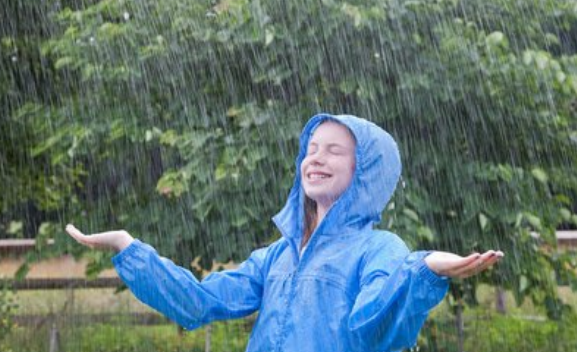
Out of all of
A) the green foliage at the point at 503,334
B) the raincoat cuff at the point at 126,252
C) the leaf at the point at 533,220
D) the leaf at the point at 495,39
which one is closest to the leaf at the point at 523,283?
the leaf at the point at 533,220

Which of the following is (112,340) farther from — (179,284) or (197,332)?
(179,284)

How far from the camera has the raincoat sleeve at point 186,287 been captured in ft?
11.7

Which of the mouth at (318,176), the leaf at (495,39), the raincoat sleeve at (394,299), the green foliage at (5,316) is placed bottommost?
the green foliage at (5,316)

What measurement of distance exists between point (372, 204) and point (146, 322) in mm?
6999

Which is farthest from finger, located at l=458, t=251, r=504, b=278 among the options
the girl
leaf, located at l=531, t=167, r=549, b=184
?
leaf, located at l=531, t=167, r=549, b=184

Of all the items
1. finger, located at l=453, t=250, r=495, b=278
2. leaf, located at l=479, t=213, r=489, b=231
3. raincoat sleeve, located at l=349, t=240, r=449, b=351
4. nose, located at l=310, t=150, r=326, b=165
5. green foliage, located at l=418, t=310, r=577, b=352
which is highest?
nose, located at l=310, t=150, r=326, b=165

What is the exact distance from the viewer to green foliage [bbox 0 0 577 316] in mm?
6363

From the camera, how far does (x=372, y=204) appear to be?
12.1 ft

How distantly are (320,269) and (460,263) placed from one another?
0.76 metres

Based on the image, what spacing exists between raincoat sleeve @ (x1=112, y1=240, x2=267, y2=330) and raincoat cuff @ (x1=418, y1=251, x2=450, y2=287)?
90 cm

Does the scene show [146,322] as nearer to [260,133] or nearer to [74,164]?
[74,164]

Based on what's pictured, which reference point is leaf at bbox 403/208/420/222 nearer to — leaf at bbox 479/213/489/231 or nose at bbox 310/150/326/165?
leaf at bbox 479/213/489/231

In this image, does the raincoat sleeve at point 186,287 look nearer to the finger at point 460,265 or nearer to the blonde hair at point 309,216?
the blonde hair at point 309,216

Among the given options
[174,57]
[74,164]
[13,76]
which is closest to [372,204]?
[174,57]
